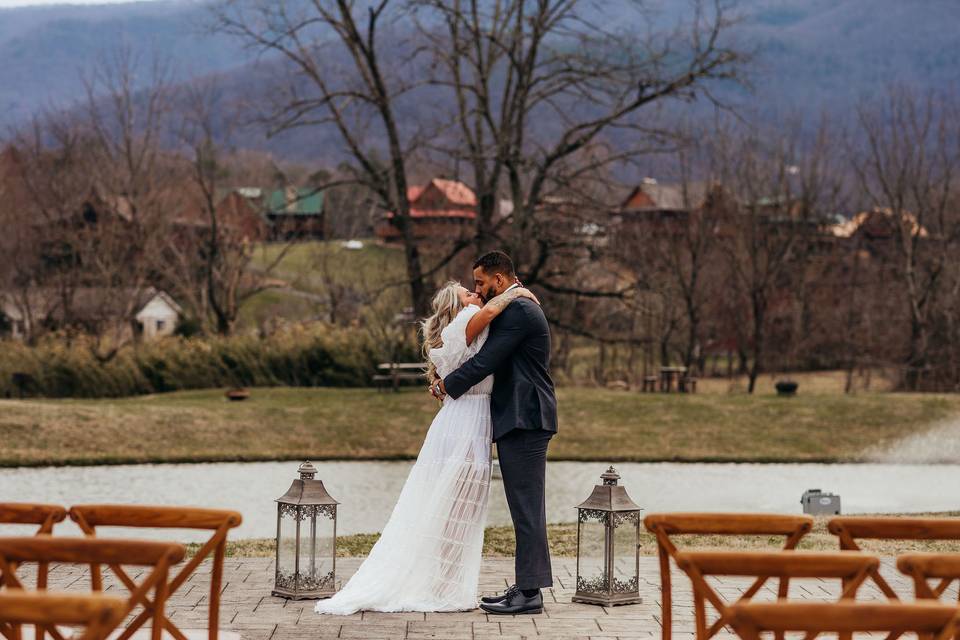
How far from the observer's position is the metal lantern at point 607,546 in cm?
788


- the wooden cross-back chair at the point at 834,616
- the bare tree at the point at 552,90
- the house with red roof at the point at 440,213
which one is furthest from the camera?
the house with red roof at the point at 440,213

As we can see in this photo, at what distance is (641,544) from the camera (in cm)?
1102

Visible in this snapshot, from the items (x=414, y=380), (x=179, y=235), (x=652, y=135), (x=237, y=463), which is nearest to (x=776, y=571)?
(x=237, y=463)

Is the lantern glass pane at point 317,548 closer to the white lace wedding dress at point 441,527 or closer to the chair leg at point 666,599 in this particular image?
the white lace wedding dress at point 441,527

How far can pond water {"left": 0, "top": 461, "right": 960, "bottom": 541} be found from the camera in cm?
1563

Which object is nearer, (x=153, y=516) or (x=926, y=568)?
(x=926, y=568)

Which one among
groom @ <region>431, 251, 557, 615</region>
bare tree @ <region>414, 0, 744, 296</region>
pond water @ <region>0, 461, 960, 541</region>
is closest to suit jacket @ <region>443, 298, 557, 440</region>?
groom @ <region>431, 251, 557, 615</region>

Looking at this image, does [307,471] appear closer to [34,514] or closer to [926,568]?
[34,514]

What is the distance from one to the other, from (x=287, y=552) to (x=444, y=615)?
1.14 meters

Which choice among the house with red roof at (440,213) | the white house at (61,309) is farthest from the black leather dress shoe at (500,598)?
the white house at (61,309)

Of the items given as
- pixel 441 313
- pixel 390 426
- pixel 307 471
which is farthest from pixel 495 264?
pixel 390 426

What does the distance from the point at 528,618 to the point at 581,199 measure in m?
18.0

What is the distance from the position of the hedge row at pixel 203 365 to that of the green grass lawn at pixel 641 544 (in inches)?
642

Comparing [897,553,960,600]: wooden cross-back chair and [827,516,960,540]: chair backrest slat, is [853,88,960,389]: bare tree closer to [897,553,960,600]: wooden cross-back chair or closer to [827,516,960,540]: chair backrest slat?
[827,516,960,540]: chair backrest slat
